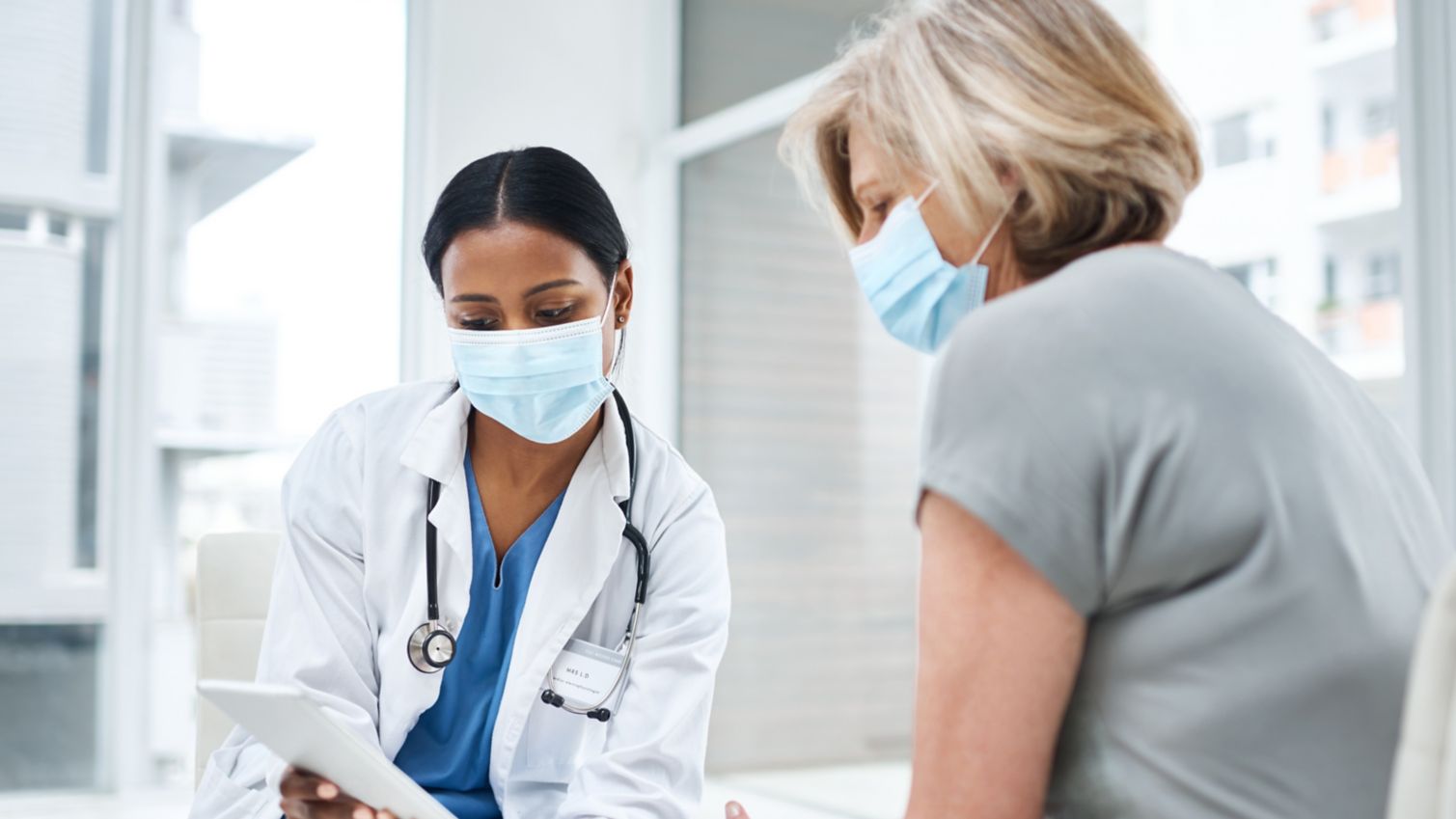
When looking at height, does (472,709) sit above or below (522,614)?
below

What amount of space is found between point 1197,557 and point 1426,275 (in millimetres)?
1762

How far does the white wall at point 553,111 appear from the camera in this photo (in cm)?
392

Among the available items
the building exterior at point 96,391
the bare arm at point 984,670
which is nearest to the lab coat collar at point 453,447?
the bare arm at point 984,670

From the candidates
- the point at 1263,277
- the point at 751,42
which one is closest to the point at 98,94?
the point at 751,42

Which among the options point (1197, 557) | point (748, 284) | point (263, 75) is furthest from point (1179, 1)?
point (263, 75)

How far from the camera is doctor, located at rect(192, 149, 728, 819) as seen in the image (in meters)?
1.43

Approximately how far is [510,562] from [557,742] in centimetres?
22

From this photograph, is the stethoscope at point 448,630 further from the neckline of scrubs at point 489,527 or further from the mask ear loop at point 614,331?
the mask ear loop at point 614,331

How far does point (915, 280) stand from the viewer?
1.06 metres

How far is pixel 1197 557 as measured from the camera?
2.23 ft

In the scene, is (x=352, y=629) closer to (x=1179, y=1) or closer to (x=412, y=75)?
(x=1179, y=1)

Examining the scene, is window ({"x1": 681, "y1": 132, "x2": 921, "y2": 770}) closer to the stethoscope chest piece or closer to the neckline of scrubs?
the neckline of scrubs

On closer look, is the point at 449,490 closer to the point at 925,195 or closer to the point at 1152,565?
the point at 925,195

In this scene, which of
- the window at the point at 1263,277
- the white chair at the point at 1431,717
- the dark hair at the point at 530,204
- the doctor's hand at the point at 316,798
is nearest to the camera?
the white chair at the point at 1431,717
